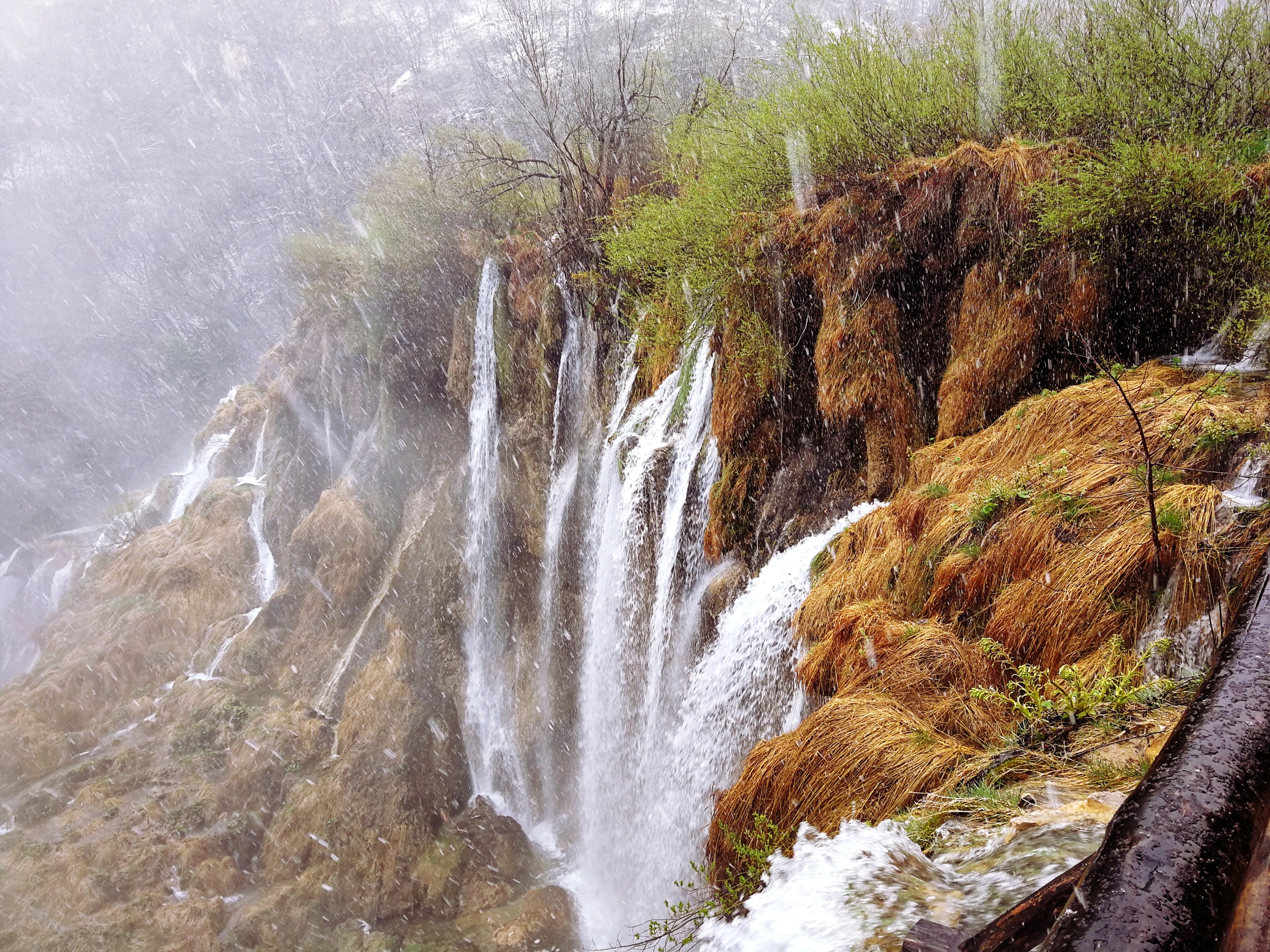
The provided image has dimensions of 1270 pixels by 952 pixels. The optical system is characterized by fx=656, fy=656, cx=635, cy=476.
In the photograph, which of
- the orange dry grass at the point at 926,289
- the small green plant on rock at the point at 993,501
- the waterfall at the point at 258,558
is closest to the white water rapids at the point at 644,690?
the orange dry grass at the point at 926,289

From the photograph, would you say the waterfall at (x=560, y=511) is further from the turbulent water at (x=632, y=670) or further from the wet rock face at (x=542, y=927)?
the wet rock face at (x=542, y=927)

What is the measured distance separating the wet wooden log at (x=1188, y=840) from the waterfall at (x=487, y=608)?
13599mm

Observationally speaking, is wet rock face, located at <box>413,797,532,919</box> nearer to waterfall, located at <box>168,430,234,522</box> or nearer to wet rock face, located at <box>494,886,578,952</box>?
wet rock face, located at <box>494,886,578,952</box>

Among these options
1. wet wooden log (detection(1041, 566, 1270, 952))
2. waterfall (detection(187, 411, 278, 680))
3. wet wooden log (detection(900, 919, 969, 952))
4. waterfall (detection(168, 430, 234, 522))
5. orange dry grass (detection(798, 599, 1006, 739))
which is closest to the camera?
wet wooden log (detection(1041, 566, 1270, 952))

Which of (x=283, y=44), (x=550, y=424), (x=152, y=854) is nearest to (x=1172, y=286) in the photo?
(x=550, y=424)

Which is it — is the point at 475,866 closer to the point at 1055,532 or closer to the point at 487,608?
the point at 487,608

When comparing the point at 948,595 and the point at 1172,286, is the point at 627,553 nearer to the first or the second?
the point at 948,595

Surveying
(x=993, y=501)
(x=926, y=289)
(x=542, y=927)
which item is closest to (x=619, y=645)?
(x=542, y=927)

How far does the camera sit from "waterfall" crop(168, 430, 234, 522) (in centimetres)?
2342

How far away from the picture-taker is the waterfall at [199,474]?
2342cm

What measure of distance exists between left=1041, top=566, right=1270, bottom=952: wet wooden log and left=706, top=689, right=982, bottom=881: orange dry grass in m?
1.40

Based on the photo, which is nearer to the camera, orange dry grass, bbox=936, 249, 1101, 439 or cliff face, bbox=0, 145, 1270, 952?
cliff face, bbox=0, 145, 1270, 952

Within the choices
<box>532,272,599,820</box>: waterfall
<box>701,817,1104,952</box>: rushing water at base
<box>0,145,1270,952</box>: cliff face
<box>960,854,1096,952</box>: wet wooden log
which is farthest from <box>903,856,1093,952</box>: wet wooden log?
<box>532,272,599,820</box>: waterfall

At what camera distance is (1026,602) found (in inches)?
113
